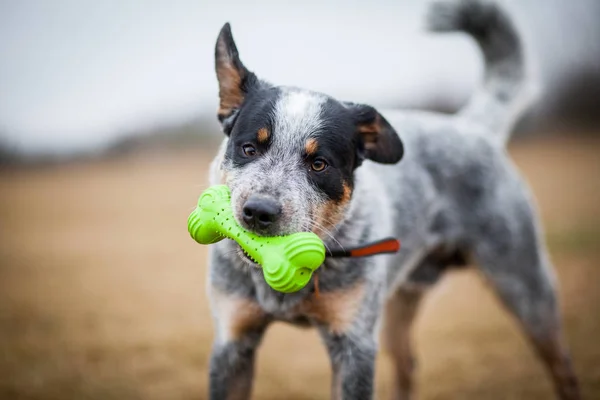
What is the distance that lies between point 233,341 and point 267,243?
915 millimetres

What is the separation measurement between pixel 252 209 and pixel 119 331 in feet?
12.3

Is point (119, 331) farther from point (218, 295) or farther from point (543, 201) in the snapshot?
point (543, 201)

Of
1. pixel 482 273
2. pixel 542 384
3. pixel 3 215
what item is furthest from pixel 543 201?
pixel 3 215

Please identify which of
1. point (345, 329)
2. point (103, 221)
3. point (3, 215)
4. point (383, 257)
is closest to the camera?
point (345, 329)

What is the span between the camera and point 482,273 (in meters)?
4.37

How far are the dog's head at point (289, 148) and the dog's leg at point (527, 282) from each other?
1469 mm

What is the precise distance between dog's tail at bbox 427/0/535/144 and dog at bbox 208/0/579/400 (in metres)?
0.01

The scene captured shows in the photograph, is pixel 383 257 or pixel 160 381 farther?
pixel 160 381

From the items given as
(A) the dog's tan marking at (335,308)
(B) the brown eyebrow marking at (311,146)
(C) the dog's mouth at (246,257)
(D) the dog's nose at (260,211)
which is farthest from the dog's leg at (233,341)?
(B) the brown eyebrow marking at (311,146)

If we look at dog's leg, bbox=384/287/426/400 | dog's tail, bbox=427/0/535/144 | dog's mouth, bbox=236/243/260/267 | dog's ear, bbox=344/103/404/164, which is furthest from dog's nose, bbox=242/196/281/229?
dog's tail, bbox=427/0/535/144

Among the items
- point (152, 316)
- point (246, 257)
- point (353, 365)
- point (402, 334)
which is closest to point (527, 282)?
point (402, 334)

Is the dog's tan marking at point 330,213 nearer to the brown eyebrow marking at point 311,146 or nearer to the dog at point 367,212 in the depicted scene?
the dog at point 367,212

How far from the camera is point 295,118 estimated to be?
3.00 meters

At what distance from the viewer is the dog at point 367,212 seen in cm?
295
